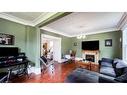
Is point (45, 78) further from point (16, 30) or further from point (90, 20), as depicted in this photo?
point (90, 20)

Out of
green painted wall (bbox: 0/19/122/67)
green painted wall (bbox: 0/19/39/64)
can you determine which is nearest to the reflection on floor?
green painted wall (bbox: 0/19/122/67)

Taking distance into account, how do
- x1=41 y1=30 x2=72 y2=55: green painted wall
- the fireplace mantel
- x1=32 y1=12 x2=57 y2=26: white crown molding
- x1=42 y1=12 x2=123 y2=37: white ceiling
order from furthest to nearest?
1. x1=41 y1=30 x2=72 y2=55: green painted wall
2. the fireplace mantel
3. x1=42 y1=12 x2=123 y2=37: white ceiling
4. x1=32 y1=12 x2=57 y2=26: white crown molding

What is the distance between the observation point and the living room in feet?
9.59

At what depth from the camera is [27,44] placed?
368 centimetres

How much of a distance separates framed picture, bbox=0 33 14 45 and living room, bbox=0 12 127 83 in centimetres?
3

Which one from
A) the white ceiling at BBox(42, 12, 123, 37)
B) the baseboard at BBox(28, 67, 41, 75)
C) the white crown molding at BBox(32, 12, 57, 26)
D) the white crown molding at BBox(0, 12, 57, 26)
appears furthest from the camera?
the baseboard at BBox(28, 67, 41, 75)

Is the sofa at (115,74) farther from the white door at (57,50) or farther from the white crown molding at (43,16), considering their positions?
the white door at (57,50)

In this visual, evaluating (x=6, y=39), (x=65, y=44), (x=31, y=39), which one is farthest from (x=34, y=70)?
(x=65, y=44)

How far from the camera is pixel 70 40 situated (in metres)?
7.23

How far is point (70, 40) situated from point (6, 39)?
4.83 metres

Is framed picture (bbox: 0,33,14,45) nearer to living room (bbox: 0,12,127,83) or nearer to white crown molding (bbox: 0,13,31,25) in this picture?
living room (bbox: 0,12,127,83)

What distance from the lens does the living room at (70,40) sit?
9.59 ft
